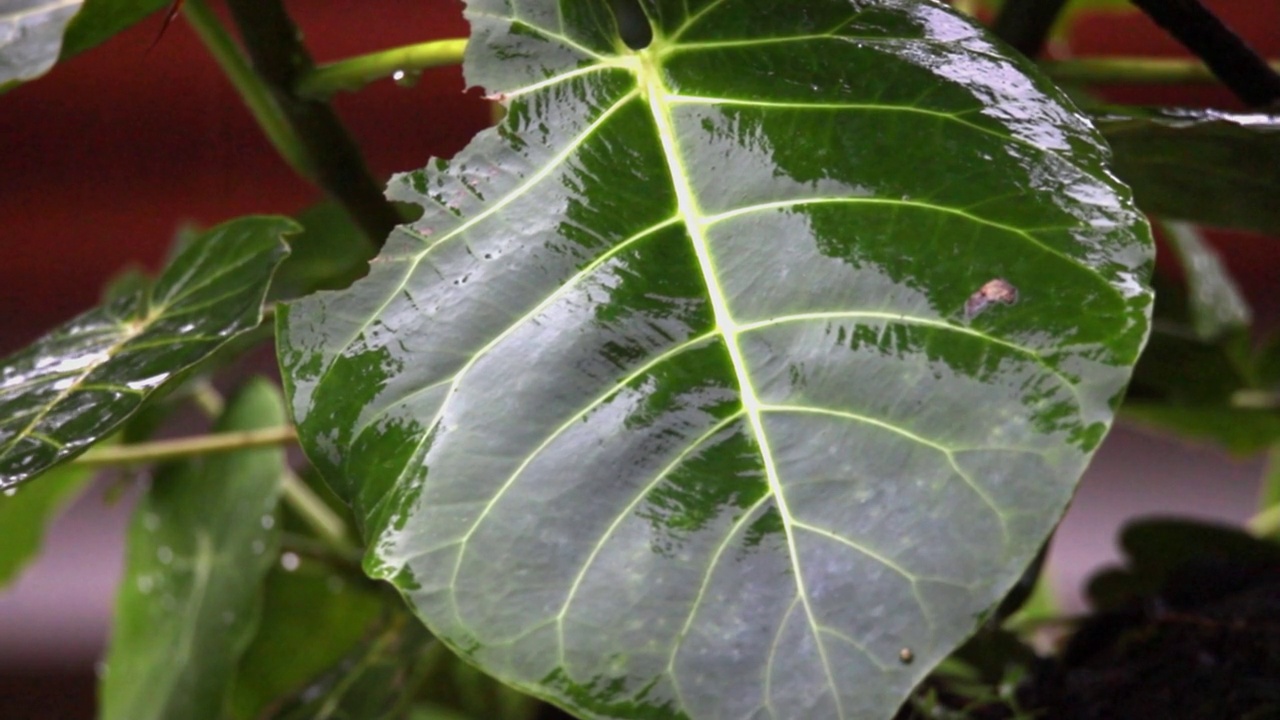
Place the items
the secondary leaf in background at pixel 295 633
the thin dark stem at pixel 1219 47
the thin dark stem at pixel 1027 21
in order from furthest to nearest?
the secondary leaf in background at pixel 295 633 → the thin dark stem at pixel 1027 21 → the thin dark stem at pixel 1219 47

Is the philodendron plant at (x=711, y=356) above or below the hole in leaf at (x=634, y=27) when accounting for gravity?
below

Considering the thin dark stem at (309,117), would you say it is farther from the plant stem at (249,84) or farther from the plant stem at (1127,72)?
the plant stem at (1127,72)

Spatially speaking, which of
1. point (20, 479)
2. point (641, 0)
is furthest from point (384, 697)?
point (641, 0)

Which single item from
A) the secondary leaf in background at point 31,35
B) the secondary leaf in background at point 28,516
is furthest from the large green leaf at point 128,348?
the secondary leaf in background at point 28,516

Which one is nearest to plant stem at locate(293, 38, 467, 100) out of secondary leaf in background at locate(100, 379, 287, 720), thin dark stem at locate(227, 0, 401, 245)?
thin dark stem at locate(227, 0, 401, 245)

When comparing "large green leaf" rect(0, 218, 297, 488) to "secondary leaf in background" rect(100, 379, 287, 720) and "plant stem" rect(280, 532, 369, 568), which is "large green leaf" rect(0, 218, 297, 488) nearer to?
"secondary leaf in background" rect(100, 379, 287, 720)

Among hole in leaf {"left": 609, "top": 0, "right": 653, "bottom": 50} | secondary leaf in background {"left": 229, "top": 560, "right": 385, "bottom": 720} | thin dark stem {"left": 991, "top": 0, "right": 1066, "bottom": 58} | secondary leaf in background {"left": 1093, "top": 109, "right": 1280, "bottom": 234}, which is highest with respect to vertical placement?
hole in leaf {"left": 609, "top": 0, "right": 653, "bottom": 50}
